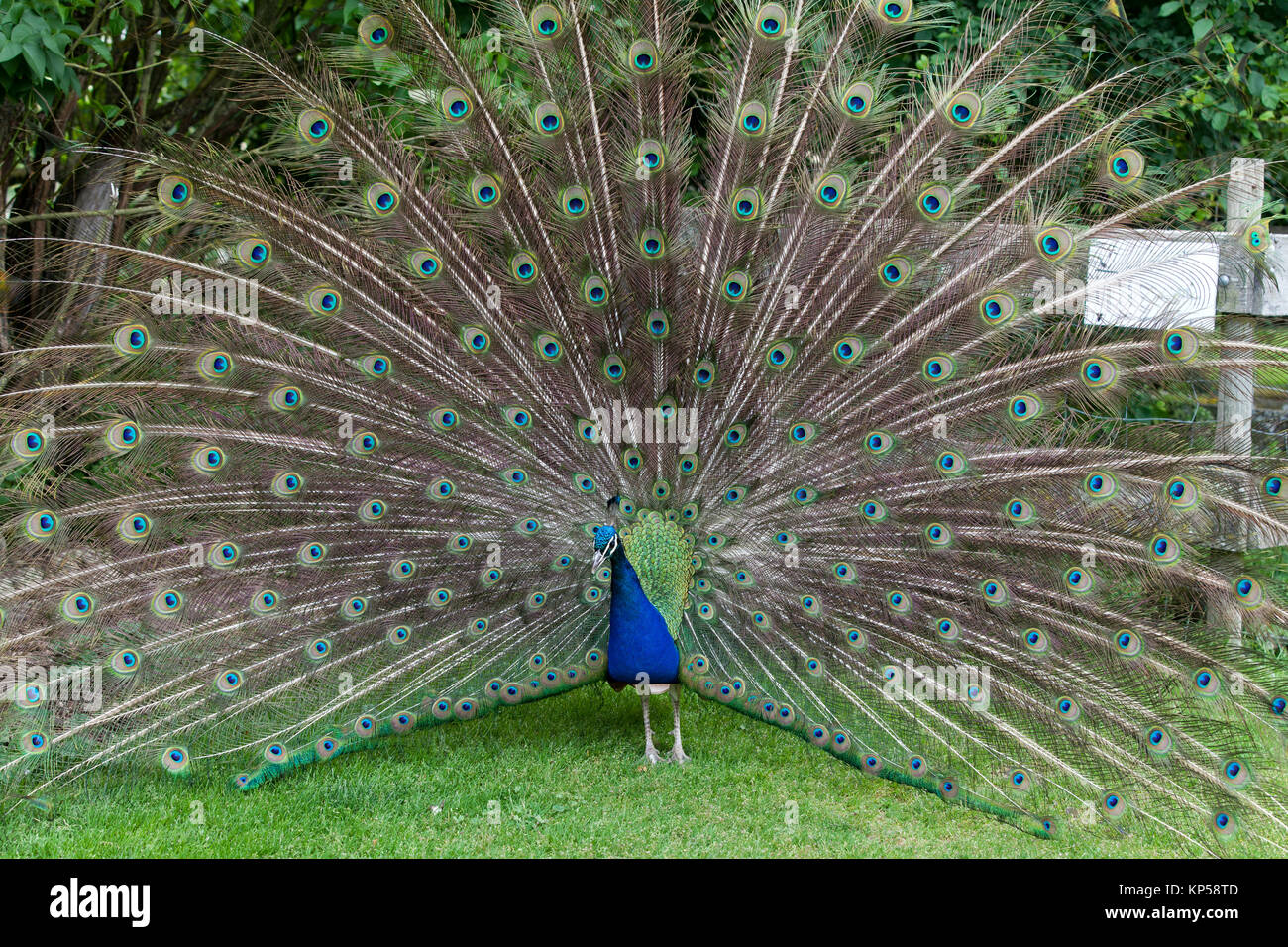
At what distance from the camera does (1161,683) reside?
14.0ft

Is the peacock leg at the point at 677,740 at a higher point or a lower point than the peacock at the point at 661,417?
lower

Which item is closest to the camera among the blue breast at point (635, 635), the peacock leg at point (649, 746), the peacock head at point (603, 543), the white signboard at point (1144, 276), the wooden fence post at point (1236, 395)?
the wooden fence post at point (1236, 395)

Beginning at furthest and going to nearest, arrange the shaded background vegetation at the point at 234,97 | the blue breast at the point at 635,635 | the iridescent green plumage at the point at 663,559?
the shaded background vegetation at the point at 234,97
the iridescent green plumage at the point at 663,559
the blue breast at the point at 635,635

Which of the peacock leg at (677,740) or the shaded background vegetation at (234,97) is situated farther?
the shaded background vegetation at (234,97)

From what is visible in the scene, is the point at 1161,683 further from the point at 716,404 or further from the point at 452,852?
the point at 452,852

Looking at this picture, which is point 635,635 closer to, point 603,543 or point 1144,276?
point 603,543

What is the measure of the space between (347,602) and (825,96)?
300 cm

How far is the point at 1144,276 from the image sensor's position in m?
4.49

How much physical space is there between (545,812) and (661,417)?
1806 mm

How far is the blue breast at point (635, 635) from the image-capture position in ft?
15.8

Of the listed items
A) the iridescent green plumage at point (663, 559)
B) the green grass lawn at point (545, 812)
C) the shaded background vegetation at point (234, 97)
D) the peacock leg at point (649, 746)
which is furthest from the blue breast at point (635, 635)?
the shaded background vegetation at point (234, 97)

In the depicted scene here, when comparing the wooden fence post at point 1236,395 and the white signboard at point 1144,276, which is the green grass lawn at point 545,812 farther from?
the white signboard at point 1144,276

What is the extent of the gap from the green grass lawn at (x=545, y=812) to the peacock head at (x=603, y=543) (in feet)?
3.59

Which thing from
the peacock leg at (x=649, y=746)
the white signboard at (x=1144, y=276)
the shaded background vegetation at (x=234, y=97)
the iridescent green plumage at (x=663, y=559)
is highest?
the shaded background vegetation at (x=234, y=97)
